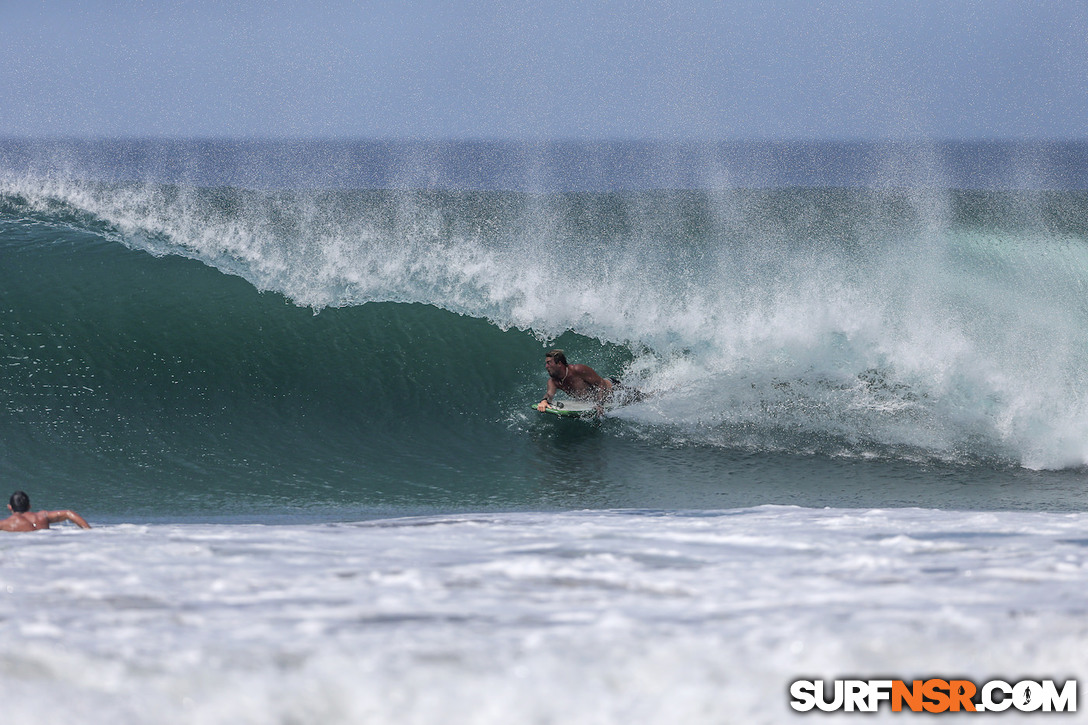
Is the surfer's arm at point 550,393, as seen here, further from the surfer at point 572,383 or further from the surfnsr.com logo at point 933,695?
the surfnsr.com logo at point 933,695

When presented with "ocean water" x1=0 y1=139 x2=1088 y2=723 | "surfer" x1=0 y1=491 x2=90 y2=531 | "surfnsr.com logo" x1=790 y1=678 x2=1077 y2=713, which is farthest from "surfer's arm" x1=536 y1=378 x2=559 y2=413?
"surfnsr.com logo" x1=790 y1=678 x2=1077 y2=713

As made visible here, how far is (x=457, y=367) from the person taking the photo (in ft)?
33.3

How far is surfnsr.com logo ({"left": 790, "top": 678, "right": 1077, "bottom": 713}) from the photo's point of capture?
2662mm

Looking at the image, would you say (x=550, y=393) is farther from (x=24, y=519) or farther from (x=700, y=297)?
(x=24, y=519)

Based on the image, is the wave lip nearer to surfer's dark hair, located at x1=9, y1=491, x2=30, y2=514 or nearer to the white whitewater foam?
surfer's dark hair, located at x1=9, y1=491, x2=30, y2=514

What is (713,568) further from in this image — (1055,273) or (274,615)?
(1055,273)

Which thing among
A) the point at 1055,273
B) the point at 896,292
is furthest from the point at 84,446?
the point at 1055,273

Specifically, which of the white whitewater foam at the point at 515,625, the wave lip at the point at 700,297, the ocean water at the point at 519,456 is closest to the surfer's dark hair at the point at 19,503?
the ocean water at the point at 519,456

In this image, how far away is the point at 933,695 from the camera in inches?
107

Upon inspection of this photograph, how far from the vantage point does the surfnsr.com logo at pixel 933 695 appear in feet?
8.73

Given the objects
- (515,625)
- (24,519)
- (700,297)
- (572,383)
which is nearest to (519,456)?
(572,383)

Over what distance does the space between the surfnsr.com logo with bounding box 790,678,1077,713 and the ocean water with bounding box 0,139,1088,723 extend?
45 millimetres

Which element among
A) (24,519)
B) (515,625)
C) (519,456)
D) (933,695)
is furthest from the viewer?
(519,456)

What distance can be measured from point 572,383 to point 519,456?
115cm
